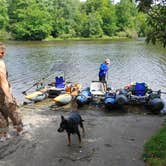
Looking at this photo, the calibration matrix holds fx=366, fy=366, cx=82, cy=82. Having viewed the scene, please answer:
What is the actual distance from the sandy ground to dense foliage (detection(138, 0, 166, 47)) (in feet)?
9.53

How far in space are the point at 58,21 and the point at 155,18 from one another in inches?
3349

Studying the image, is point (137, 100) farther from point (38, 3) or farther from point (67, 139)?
point (38, 3)

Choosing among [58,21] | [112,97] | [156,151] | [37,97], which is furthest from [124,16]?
[156,151]

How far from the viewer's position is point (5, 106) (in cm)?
1030

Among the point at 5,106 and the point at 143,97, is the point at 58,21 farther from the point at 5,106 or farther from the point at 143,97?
the point at 5,106

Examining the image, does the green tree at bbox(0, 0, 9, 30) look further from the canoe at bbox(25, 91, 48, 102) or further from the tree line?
the canoe at bbox(25, 91, 48, 102)

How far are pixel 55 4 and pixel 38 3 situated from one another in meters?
5.51

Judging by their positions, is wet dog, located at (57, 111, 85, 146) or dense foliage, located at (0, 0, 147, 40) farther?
dense foliage, located at (0, 0, 147, 40)

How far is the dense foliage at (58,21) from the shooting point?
294ft

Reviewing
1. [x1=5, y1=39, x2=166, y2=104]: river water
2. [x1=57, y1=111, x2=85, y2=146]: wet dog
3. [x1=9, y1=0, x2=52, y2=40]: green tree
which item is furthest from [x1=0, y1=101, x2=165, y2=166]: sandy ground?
[x1=9, y1=0, x2=52, y2=40]: green tree

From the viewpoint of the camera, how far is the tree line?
294ft

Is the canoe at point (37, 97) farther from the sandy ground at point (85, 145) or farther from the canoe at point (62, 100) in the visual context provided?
the sandy ground at point (85, 145)

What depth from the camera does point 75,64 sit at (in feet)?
131

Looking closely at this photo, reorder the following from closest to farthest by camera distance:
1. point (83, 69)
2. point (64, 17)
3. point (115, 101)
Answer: point (115, 101), point (83, 69), point (64, 17)
